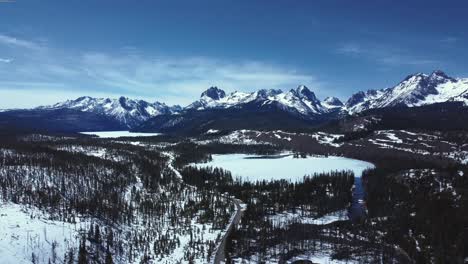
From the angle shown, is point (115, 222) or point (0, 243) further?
point (115, 222)

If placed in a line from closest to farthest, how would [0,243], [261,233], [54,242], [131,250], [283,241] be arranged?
[0,243] < [54,242] < [131,250] < [283,241] < [261,233]

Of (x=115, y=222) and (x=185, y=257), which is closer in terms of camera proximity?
(x=185, y=257)

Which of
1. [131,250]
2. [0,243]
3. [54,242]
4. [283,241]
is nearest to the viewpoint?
[0,243]

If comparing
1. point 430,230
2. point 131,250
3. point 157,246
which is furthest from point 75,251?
point 430,230

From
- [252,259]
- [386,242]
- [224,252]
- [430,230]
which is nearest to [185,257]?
[224,252]

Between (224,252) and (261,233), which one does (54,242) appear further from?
(261,233)

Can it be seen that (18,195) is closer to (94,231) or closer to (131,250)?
(94,231)

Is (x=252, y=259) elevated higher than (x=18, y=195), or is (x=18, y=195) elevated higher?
(x=18, y=195)

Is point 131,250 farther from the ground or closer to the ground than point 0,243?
closer to the ground

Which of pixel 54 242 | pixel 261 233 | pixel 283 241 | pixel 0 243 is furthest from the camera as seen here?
pixel 261 233
